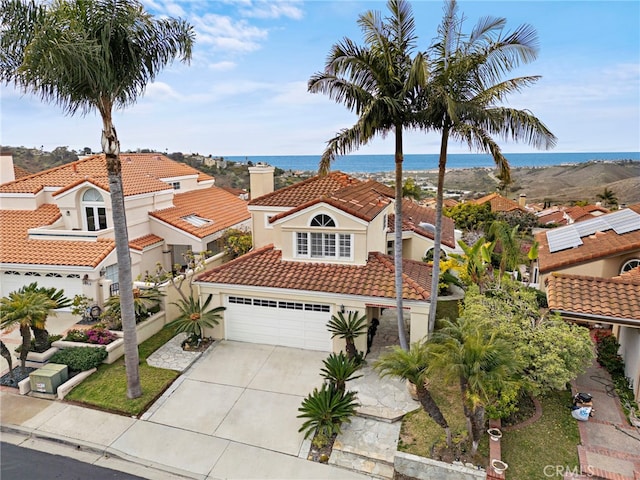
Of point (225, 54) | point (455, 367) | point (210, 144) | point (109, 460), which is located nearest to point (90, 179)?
point (225, 54)

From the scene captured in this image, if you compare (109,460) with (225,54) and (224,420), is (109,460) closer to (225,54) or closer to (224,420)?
(224,420)

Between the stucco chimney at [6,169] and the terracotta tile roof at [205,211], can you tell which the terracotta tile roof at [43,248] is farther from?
the stucco chimney at [6,169]

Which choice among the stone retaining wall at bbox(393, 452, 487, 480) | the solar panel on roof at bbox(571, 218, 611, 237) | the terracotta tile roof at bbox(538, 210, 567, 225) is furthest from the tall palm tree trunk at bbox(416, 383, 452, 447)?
the terracotta tile roof at bbox(538, 210, 567, 225)

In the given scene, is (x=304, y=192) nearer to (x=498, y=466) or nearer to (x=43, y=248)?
(x=43, y=248)

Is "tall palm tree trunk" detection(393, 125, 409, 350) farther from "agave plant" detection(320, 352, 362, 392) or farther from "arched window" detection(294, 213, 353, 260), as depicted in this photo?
"arched window" detection(294, 213, 353, 260)

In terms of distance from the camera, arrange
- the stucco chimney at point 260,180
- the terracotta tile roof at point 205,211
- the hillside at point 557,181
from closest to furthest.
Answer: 1. the terracotta tile roof at point 205,211
2. the stucco chimney at point 260,180
3. the hillside at point 557,181

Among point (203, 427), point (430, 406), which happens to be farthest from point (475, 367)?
point (203, 427)

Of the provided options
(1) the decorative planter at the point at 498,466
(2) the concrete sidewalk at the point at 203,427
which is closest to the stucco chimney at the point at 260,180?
(2) the concrete sidewalk at the point at 203,427
